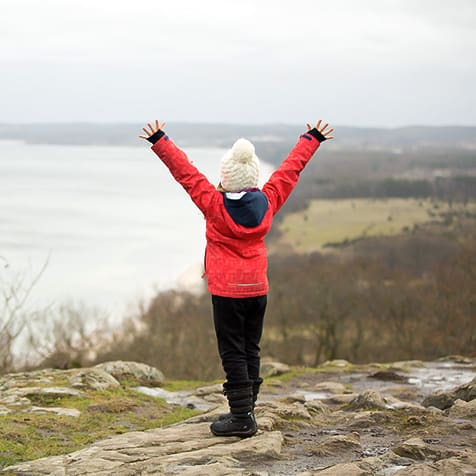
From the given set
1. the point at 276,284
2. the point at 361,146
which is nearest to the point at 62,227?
the point at 276,284

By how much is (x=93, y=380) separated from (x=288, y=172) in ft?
16.8

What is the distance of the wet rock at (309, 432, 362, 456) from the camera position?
584 cm

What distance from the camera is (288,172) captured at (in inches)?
246

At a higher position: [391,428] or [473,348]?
[391,428]

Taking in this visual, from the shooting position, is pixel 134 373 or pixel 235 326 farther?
pixel 134 373

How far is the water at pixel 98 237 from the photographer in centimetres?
4866

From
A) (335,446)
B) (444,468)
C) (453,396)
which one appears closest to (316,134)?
(335,446)

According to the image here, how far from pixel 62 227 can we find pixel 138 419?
69.7 metres

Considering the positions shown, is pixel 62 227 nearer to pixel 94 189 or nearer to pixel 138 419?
pixel 94 189

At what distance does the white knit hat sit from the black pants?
3.09 ft

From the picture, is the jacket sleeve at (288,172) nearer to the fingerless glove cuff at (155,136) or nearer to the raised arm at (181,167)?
the raised arm at (181,167)

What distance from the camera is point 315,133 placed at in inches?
251

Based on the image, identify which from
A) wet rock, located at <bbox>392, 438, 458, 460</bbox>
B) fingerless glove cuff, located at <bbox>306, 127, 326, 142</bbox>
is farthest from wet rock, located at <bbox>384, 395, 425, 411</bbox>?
fingerless glove cuff, located at <bbox>306, 127, 326, 142</bbox>

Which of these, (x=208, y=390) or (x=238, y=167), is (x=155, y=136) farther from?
(x=208, y=390)
